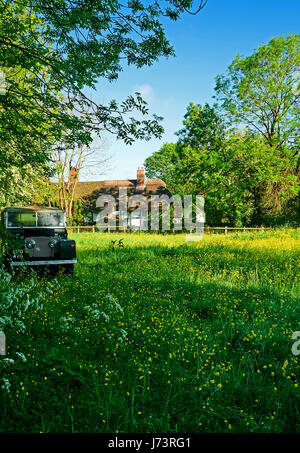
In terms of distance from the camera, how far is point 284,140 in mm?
22672

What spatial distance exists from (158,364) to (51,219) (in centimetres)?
573

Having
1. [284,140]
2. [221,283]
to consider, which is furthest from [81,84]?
[284,140]

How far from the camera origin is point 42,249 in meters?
6.73

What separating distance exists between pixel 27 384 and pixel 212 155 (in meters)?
22.8

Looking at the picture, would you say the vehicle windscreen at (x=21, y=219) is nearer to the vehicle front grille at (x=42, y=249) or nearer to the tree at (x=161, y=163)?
the vehicle front grille at (x=42, y=249)

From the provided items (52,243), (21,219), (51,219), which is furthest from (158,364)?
(21,219)

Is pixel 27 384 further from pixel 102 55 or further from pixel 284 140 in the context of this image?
pixel 284 140

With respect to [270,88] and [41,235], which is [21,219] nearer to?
[41,235]

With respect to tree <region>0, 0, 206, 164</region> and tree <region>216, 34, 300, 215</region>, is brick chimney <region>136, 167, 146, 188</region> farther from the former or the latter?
tree <region>0, 0, 206, 164</region>

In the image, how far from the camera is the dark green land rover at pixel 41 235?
260 inches

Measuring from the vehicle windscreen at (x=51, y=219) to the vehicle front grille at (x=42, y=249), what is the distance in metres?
0.86

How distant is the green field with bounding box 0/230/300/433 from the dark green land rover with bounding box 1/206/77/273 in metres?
1.18

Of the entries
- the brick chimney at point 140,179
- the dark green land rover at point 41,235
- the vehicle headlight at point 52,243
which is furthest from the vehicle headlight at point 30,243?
the brick chimney at point 140,179

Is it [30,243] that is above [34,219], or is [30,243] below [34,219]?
below
